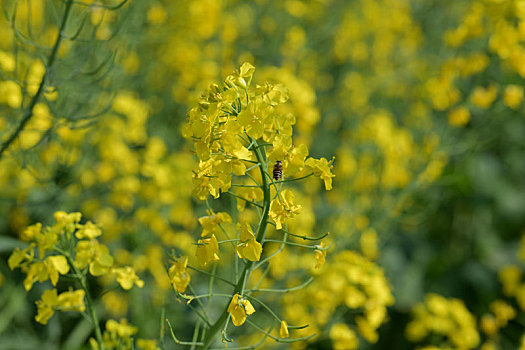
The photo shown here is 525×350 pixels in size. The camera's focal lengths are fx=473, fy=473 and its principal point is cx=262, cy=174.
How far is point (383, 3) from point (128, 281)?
5985 millimetres

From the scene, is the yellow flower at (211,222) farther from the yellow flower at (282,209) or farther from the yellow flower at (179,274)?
the yellow flower at (282,209)

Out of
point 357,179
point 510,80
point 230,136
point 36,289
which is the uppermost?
point 230,136

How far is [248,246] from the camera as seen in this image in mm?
1097

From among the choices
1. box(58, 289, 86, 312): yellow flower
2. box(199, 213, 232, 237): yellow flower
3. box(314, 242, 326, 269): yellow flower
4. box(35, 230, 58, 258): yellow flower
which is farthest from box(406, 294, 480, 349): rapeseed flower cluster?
box(35, 230, 58, 258): yellow flower

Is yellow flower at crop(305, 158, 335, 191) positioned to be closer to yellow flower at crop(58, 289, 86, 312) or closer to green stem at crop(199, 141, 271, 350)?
green stem at crop(199, 141, 271, 350)

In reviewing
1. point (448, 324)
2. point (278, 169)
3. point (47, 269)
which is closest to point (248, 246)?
point (278, 169)

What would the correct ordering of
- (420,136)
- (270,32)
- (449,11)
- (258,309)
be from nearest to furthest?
(258,309), (420,136), (270,32), (449,11)

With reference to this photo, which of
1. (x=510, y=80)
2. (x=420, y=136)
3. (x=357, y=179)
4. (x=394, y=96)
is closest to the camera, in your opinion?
(x=510, y=80)

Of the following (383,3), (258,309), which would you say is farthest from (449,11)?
(258,309)

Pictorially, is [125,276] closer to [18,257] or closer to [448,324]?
[18,257]

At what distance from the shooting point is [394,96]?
5.24 metres

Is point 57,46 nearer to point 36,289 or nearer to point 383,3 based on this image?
point 36,289

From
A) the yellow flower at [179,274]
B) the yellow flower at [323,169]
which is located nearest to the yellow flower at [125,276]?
the yellow flower at [179,274]

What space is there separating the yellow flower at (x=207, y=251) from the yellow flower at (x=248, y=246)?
57 millimetres
